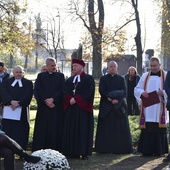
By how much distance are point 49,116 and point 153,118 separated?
2.21 metres

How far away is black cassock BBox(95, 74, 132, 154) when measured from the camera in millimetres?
10000

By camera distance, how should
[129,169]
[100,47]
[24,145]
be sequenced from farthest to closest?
[100,47], [24,145], [129,169]

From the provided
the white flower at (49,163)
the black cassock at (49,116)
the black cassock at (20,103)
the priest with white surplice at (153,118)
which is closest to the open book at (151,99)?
the priest with white surplice at (153,118)

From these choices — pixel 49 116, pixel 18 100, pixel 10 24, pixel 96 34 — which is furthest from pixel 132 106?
pixel 96 34

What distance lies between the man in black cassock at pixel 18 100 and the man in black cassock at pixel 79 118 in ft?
2.66

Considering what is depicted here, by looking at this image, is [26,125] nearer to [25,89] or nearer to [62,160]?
[25,89]

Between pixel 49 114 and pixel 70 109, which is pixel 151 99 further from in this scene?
pixel 49 114

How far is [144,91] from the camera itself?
9547 millimetres

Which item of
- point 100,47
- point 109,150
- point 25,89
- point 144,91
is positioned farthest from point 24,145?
point 100,47

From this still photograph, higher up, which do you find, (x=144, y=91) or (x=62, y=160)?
(x=144, y=91)

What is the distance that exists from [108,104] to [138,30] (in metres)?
25.9

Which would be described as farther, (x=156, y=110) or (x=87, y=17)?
(x=87, y=17)

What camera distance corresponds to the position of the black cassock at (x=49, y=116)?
941cm

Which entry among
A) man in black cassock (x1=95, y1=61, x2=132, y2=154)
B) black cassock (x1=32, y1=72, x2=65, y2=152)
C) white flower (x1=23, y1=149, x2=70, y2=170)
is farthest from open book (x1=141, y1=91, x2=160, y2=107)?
white flower (x1=23, y1=149, x2=70, y2=170)
